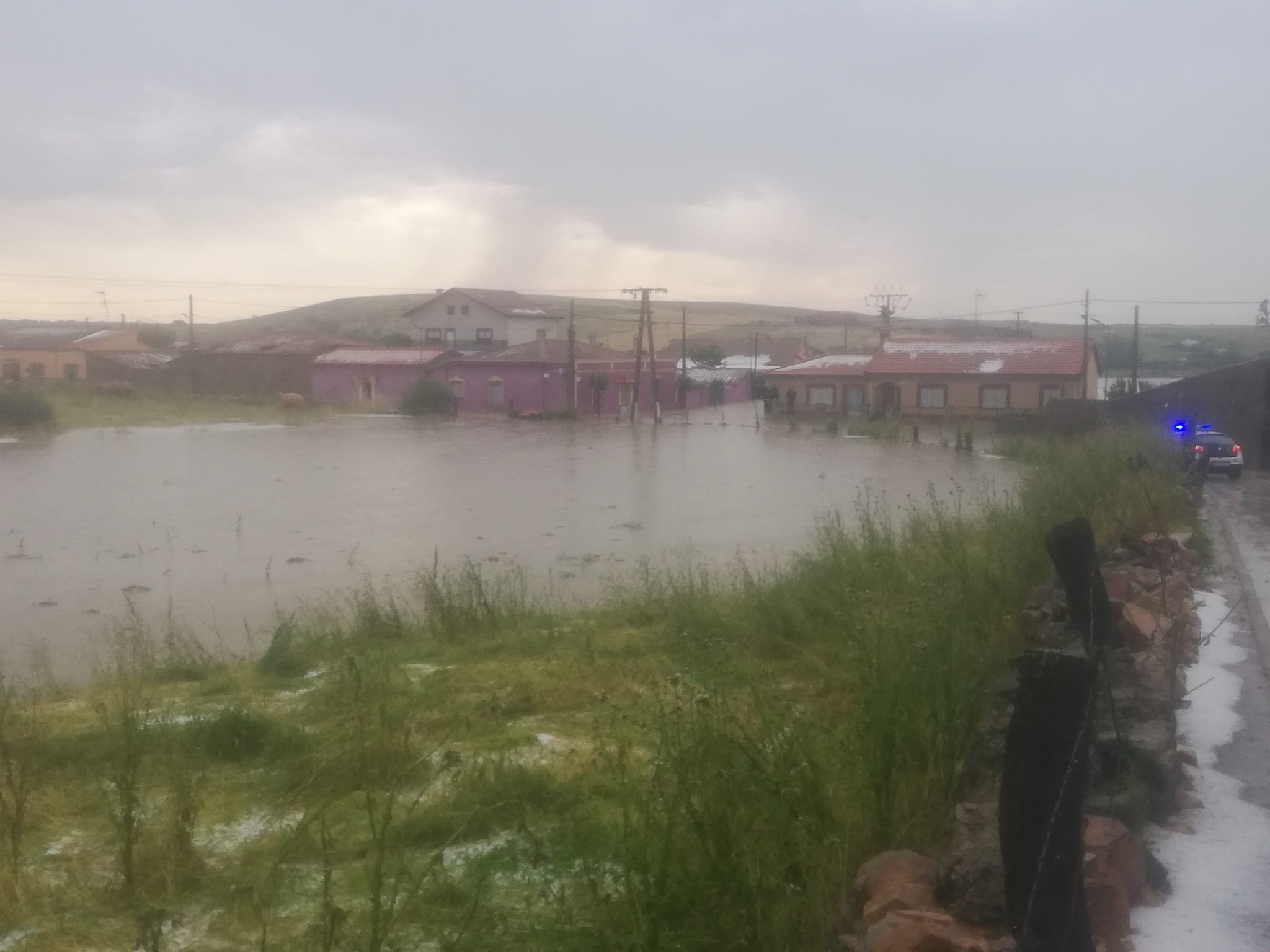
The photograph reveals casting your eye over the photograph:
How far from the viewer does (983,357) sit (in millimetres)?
58500

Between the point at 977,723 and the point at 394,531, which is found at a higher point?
the point at 977,723

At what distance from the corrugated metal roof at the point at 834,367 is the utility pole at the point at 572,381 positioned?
36.3ft

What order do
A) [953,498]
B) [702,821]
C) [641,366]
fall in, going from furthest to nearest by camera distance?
[641,366]
[953,498]
[702,821]

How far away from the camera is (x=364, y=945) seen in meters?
4.19

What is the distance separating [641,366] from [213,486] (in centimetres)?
4013

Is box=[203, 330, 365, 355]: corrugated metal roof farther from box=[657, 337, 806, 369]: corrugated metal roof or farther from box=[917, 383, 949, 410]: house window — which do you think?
box=[917, 383, 949, 410]: house window

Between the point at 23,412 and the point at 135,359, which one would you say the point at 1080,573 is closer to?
the point at 23,412

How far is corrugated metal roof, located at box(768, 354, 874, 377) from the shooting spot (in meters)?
62.0

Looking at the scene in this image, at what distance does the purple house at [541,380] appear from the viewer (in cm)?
6188

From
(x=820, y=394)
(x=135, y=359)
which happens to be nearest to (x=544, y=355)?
(x=820, y=394)

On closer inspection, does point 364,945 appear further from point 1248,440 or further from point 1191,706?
point 1248,440

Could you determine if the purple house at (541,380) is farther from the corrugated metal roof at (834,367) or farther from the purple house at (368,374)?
A: the corrugated metal roof at (834,367)

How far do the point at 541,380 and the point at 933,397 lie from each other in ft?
64.5

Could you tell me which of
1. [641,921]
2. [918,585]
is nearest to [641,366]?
[918,585]
